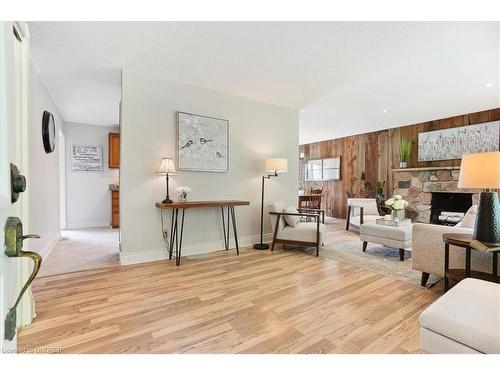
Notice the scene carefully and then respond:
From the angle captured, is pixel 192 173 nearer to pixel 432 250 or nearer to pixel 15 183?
pixel 432 250

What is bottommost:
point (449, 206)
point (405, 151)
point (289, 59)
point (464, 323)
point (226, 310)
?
point (226, 310)

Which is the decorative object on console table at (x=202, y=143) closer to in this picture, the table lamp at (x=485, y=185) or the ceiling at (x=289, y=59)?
the ceiling at (x=289, y=59)

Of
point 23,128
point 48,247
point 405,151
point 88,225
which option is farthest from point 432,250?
point 88,225

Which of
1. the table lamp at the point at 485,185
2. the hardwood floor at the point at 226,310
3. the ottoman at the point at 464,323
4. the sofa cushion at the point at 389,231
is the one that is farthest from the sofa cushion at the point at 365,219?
the ottoman at the point at 464,323

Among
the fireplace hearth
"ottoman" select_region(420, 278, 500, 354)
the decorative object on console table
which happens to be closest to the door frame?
the decorative object on console table

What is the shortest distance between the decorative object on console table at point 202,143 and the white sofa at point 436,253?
2557 mm

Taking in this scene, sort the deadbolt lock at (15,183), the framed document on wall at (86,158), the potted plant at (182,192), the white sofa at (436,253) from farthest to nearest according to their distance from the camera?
1. the framed document on wall at (86,158)
2. the potted plant at (182,192)
3. the white sofa at (436,253)
4. the deadbolt lock at (15,183)

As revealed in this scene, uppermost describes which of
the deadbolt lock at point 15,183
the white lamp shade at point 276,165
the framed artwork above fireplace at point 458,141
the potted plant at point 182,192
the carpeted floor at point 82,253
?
the framed artwork above fireplace at point 458,141

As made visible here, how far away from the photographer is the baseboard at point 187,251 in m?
3.06

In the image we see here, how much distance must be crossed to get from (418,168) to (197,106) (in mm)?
4987

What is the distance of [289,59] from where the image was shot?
108 inches

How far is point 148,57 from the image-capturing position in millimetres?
2725

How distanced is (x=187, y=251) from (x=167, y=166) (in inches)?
47.6
